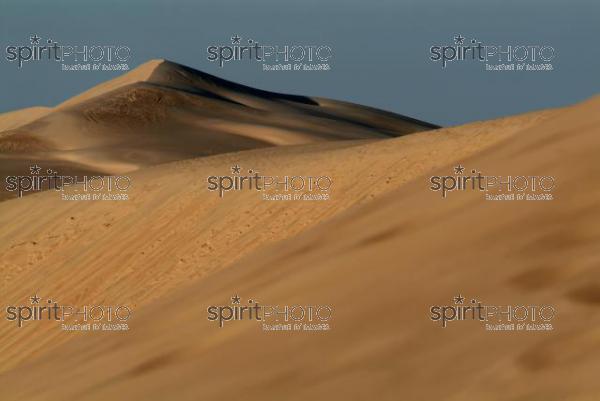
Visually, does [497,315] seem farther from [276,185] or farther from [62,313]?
[276,185]

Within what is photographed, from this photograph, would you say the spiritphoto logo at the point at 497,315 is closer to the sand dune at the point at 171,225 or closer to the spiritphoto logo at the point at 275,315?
the spiritphoto logo at the point at 275,315

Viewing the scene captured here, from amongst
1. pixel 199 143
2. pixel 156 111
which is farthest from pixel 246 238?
pixel 156 111

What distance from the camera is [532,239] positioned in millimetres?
7805

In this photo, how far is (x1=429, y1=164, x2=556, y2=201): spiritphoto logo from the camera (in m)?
8.73

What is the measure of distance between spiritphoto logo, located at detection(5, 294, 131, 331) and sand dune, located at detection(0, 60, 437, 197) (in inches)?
691

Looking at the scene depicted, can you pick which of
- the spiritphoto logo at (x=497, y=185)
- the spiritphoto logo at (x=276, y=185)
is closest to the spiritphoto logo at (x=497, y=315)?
the spiritphoto logo at (x=497, y=185)

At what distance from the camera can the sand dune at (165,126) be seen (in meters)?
39.1

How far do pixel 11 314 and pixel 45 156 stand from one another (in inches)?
889

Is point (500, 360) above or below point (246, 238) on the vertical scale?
below

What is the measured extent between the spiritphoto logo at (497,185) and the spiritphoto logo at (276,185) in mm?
5450

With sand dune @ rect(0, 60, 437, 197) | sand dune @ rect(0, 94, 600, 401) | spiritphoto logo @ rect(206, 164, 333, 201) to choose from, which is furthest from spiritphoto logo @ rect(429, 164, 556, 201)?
sand dune @ rect(0, 60, 437, 197)

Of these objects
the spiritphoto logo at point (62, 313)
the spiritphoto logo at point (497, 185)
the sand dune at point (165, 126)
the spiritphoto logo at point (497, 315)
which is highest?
the sand dune at point (165, 126)

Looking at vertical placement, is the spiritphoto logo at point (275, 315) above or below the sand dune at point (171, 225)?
below

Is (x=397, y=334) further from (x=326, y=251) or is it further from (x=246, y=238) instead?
(x=246, y=238)
